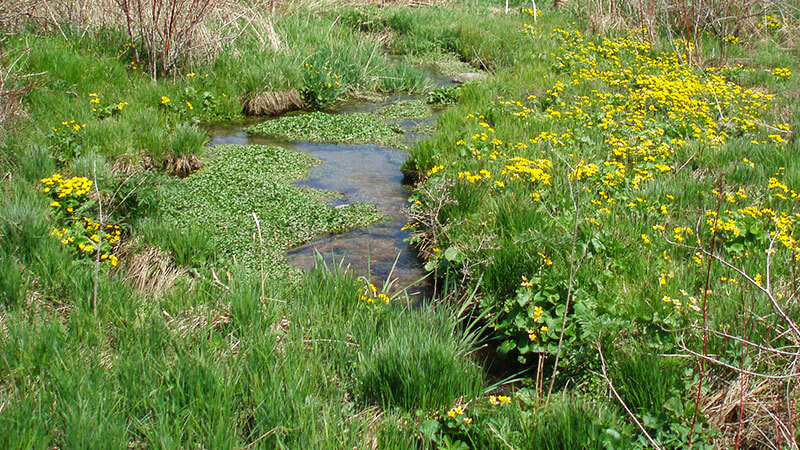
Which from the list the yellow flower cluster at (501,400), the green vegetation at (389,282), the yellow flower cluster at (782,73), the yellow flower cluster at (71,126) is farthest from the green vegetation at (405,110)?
the yellow flower cluster at (501,400)

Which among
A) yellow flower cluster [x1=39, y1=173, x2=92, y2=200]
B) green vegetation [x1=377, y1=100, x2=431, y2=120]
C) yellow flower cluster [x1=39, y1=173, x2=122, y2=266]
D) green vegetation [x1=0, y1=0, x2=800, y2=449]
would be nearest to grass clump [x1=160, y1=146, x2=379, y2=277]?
green vegetation [x1=0, y1=0, x2=800, y2=449]

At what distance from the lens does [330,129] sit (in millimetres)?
8172

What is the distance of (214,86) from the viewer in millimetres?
8484

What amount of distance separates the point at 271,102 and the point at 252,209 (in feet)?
10.7

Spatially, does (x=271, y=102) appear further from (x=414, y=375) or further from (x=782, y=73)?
(x=782, y=73)

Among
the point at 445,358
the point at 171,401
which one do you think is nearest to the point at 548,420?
the point at 445,358

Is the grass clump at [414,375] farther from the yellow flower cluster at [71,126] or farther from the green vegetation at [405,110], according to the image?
the green vegetation at [405,110]

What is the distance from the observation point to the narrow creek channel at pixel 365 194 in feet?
16.4

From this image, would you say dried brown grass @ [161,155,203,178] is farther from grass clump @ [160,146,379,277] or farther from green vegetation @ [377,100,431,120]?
green vegetation @ [377,100,431,120]

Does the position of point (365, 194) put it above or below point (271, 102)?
below

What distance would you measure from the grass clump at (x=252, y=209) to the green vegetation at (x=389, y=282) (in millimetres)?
29

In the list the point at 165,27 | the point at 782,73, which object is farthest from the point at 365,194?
the point at 782,73

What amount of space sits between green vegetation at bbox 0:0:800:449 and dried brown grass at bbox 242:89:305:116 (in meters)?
0.16

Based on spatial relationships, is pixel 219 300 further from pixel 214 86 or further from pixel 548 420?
pixel 214 86
